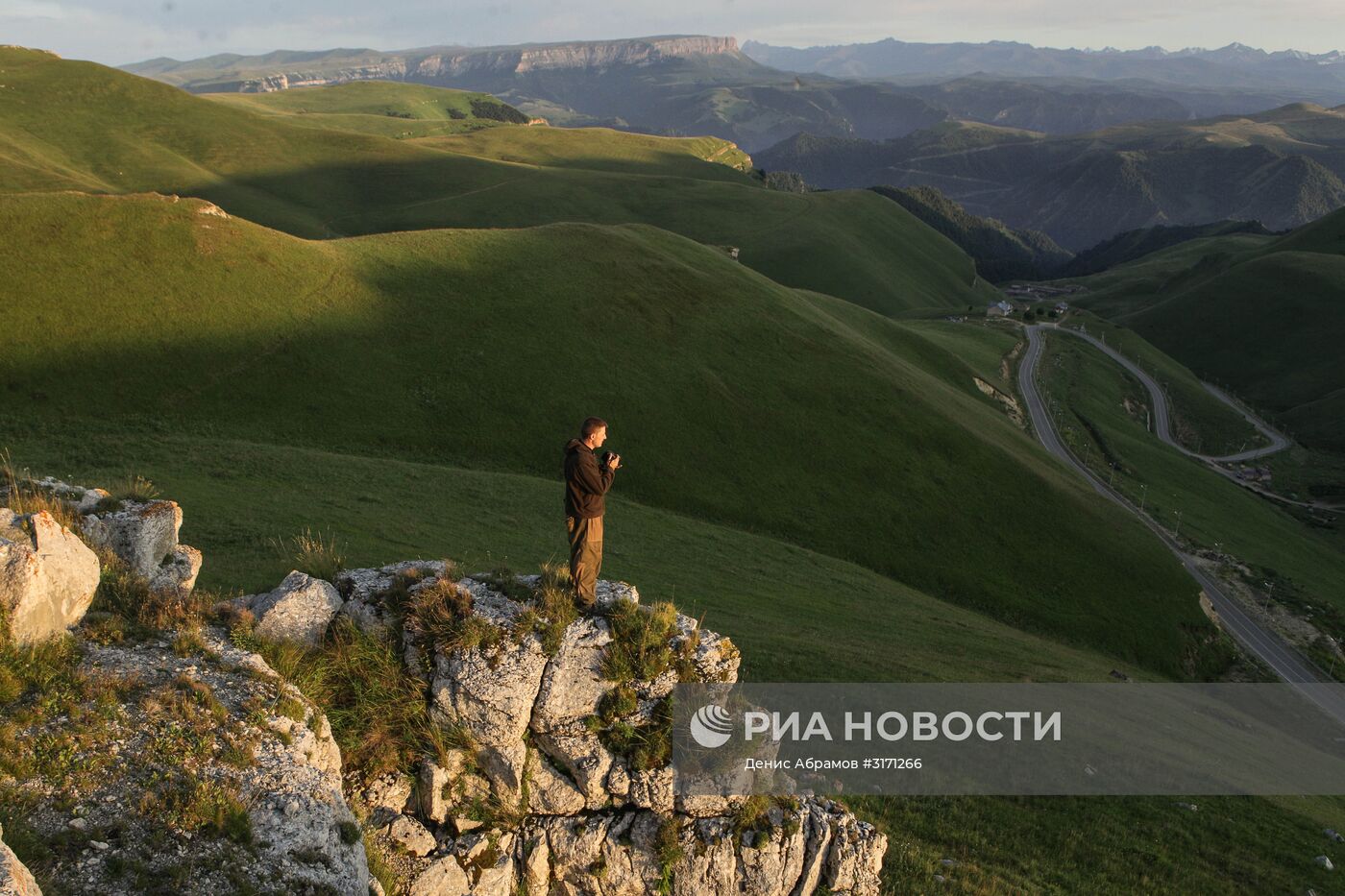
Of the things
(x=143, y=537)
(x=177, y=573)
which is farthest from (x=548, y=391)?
(x=143, y=537)

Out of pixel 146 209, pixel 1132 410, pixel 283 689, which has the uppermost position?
pixel 146 209

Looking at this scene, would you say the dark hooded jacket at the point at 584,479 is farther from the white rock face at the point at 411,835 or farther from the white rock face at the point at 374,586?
the white rock face at the point at 411,835

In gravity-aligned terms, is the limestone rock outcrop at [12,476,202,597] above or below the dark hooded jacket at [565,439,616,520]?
below

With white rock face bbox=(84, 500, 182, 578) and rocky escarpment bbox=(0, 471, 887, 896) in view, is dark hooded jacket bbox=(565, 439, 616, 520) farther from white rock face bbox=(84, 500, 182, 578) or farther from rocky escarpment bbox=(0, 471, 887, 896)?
white rock face bbox=(84, 500, 182, 578)

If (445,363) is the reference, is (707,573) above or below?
below

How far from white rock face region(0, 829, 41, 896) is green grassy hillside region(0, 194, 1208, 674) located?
4242cm

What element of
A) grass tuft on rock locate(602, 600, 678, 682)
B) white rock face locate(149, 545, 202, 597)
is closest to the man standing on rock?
grass tuft on rock locate(602, 600, 678, 682)

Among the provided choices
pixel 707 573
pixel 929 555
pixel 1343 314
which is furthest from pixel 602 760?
pixel 1343 314

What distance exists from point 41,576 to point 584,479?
8.57 m

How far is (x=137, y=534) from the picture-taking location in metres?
14.4

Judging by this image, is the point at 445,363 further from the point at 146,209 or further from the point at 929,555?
the point at 929,555

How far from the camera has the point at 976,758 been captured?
23.1 meters

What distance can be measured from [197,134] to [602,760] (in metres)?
212

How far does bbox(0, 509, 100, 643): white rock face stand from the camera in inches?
428
